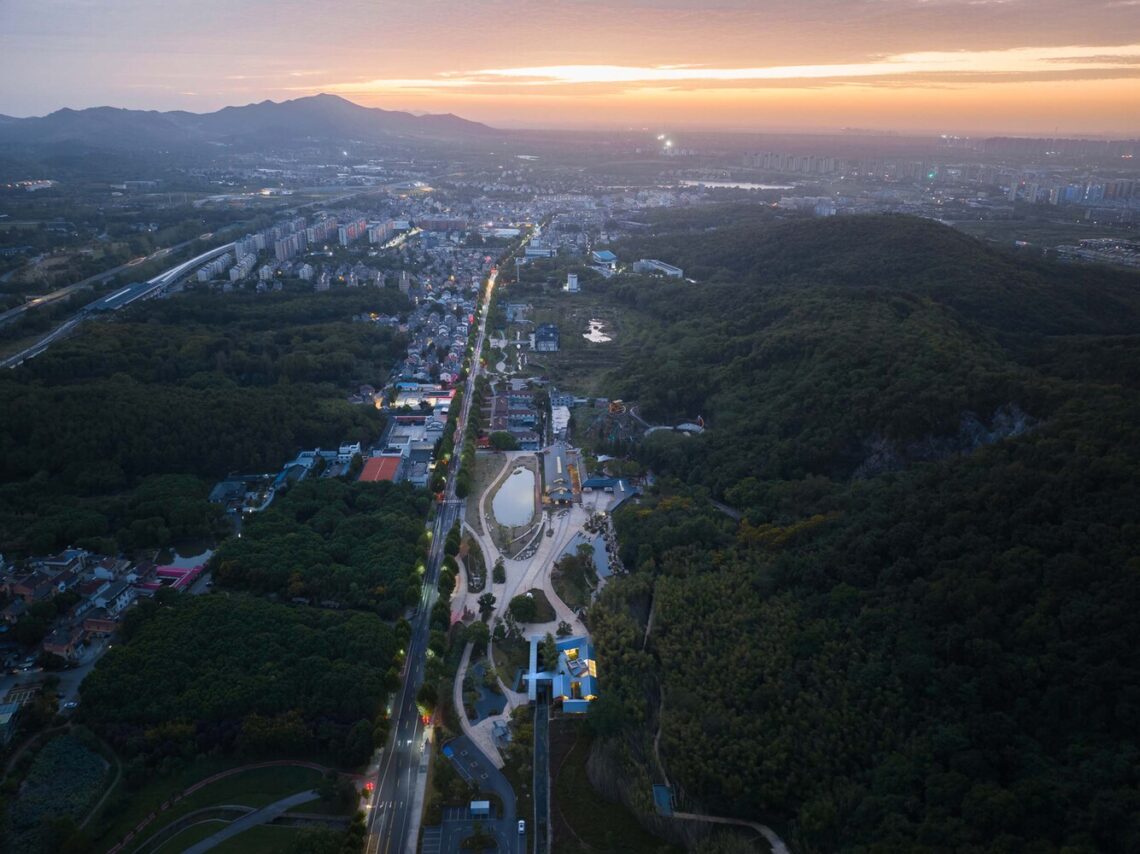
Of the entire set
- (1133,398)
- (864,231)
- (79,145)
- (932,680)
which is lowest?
(932,680)

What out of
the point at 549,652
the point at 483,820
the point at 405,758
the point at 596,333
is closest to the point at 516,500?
the point at 549,652

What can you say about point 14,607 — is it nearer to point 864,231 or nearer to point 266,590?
point 266,590

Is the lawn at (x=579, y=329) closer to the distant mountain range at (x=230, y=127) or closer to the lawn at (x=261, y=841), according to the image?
the lawn at (x=261, y=841)

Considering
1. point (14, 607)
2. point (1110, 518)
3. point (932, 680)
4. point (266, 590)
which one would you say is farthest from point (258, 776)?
point (1110, 518)

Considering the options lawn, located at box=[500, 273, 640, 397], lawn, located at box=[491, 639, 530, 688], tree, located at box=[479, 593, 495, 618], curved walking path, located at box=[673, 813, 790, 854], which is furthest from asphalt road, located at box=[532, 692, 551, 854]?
lawn, located at box=[500, 273, 640, 397]

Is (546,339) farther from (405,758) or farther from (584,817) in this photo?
(584,817)

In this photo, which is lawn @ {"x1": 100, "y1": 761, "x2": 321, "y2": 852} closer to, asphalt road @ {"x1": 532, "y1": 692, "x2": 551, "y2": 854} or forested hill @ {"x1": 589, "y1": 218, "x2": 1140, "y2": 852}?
asphalt road @ {"x1": 532, "y1": 692, "x2": 551, "y2": 854}
